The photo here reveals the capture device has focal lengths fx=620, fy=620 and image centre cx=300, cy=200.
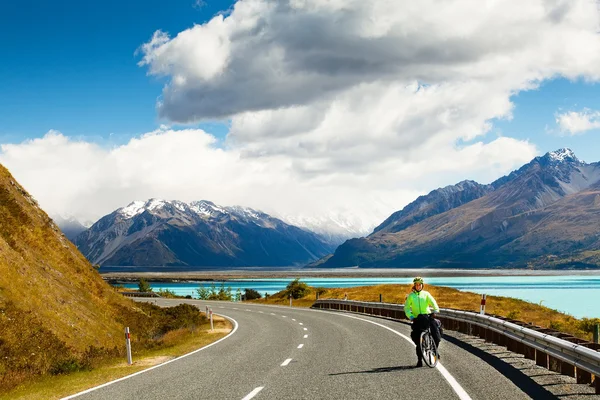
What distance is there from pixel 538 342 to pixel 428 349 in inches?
104

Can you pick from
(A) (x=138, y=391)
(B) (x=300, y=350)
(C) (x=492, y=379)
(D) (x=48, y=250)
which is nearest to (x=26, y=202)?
(D) (x=48, y=250)

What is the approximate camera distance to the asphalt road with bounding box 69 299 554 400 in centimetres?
1157

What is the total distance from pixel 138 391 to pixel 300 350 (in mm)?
8182

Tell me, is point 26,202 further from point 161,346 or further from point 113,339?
point 161,346

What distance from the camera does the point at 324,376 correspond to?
544 inches

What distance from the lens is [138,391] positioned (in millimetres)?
12922

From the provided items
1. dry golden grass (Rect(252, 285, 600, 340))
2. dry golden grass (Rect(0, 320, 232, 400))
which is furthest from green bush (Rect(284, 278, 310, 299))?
dry golden grass (Rect(0, 320, 232, 400))

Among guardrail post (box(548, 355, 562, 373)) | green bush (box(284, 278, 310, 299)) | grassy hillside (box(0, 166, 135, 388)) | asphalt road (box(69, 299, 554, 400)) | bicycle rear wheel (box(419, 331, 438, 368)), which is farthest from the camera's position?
green bush (box(284, 278, 310, 299))

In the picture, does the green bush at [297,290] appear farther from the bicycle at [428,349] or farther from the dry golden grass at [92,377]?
the bicycle at [428,349]

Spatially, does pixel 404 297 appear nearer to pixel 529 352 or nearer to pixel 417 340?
pixel 529 352

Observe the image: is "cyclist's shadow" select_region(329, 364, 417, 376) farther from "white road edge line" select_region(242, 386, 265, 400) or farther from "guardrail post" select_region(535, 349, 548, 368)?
"guardrail post" select_region(535, 349, 548, 368)

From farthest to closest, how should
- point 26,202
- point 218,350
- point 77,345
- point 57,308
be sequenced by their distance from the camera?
point 26,202
point 57,308
point 77,345
point 218,350

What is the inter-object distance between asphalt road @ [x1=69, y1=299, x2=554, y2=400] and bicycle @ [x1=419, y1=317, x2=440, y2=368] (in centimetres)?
23

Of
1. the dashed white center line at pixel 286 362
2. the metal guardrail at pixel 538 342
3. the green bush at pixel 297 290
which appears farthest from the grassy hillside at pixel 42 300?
the green bush at pixel 297 290
